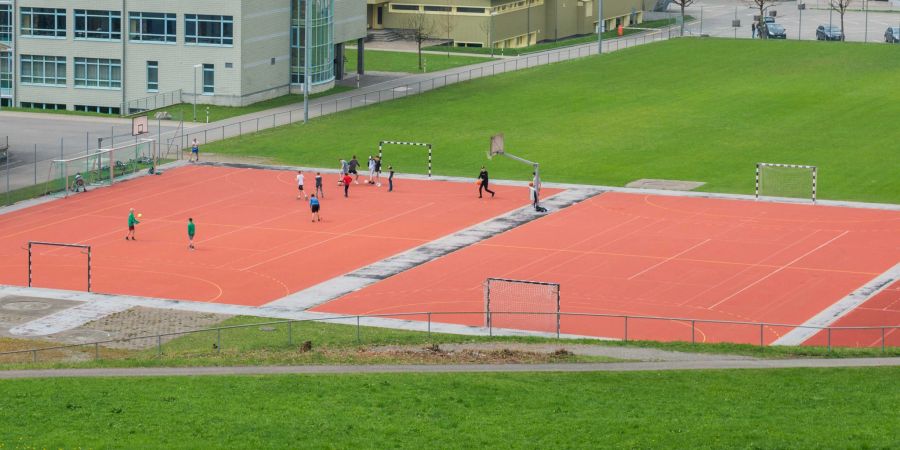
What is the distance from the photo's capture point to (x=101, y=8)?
357 feet

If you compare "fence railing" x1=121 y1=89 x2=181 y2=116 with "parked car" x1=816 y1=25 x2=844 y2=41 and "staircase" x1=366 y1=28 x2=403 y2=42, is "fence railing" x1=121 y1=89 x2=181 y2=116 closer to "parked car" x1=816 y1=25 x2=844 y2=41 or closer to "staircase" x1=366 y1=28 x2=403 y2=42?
"staircase" x1=366 y1=28 x2=403 y2=42

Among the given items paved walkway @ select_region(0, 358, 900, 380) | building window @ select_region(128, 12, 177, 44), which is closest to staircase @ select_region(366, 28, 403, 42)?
building window @ select_region(128, 12, 177, 44)

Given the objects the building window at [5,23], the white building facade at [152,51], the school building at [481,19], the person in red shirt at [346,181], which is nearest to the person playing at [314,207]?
the person in red shirt at [346,181]

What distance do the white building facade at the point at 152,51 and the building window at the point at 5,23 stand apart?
2.7 inches

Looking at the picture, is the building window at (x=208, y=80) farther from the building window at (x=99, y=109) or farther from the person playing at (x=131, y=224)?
the person playing at (x=131, y=224)

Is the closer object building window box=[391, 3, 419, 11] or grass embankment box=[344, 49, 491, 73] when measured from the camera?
grass embankment box=[344, 49, 491, 73]

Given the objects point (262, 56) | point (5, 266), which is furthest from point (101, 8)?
point (5, 266)

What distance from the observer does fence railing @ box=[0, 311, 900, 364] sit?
5156cm

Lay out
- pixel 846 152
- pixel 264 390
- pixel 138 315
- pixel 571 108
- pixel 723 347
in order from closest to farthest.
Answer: pixel 264 390 → pixel 723 347 → pixel 138 315 → pixel 846 152 → pixel 571 108

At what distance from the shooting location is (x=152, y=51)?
10869cm

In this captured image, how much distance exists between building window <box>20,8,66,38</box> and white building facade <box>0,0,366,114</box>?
67mm

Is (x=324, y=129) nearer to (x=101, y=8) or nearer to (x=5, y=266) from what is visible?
(x=101, y=8)

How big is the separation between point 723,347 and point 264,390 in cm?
1433

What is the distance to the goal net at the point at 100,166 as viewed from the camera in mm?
80500
